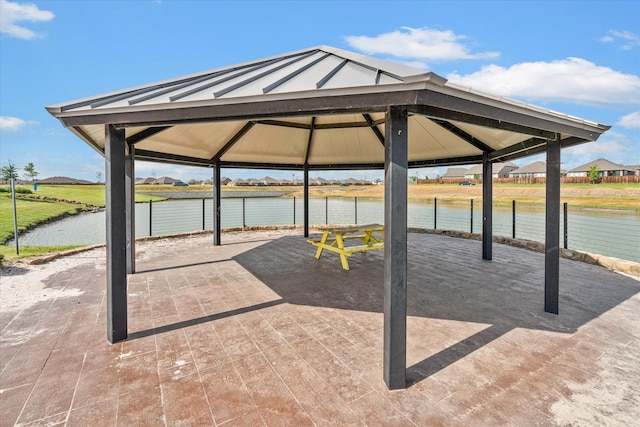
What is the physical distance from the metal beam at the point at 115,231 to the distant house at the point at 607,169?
72201 mm

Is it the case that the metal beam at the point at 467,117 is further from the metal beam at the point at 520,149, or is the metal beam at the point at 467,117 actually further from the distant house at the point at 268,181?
the distant house at the point at 268,181

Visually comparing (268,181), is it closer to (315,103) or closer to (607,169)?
(607,169)

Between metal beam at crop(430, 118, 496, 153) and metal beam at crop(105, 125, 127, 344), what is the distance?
423 centimetres

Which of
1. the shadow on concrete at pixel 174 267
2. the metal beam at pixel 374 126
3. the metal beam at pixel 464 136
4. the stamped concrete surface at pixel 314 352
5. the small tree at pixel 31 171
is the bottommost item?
the stamped concrete surface at pixel 314 352

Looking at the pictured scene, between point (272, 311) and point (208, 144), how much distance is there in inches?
157

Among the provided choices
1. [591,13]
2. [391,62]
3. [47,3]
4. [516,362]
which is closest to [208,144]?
[47,3]

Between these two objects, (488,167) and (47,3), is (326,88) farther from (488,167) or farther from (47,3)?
(47,3)

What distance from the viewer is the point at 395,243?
6.72 feet

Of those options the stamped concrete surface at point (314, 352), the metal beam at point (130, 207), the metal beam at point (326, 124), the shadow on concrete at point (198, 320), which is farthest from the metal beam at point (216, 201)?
the shadow on concrete at point (198, 320)

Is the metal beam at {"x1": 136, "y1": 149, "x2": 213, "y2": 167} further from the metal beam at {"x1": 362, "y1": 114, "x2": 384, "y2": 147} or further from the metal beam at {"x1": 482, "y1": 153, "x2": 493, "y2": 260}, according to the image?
the metal beam at {"x1": 482, "y1": 153, "x2": 493, "y2": 260}

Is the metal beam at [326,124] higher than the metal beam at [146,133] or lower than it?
higher

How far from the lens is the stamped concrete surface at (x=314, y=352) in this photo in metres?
1.81

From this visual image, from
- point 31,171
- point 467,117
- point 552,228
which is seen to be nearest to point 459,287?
point 552,228

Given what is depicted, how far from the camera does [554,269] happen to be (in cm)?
324
